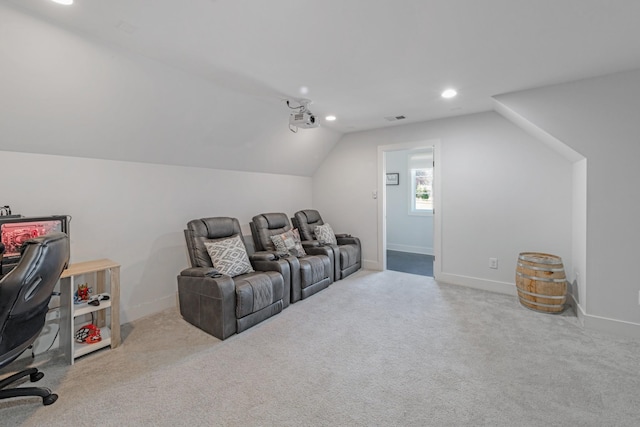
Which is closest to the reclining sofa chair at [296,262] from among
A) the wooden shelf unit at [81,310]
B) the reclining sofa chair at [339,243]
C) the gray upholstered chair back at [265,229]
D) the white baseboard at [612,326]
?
the gray upholstered chair back at [265,229]

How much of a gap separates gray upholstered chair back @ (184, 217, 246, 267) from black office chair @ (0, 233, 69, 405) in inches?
52.4

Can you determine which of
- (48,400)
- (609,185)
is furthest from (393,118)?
(48,400)

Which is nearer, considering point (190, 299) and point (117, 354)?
point (117, 354)

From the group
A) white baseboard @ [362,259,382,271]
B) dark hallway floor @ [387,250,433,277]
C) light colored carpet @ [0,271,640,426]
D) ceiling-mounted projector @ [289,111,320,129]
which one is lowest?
light colored carpet @ [0,271,640,426]

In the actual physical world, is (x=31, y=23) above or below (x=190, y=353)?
above

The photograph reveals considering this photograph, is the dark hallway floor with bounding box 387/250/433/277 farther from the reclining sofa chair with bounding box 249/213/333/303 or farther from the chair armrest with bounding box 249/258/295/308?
the chair armrest with bounding box 249/258/295/308

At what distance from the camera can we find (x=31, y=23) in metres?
1.81

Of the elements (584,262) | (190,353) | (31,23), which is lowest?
(190,353)

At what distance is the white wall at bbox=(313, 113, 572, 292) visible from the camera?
11.3 feet

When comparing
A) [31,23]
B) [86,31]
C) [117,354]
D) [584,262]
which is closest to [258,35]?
[86,31]

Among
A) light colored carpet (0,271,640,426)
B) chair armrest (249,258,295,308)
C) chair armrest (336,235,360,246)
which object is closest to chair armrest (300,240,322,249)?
chair armrest (336,235,360,246)

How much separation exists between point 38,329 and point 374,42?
299cm

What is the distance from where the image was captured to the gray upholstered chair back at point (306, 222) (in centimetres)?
470

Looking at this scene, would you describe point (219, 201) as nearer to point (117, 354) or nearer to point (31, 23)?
point (117, 354)
